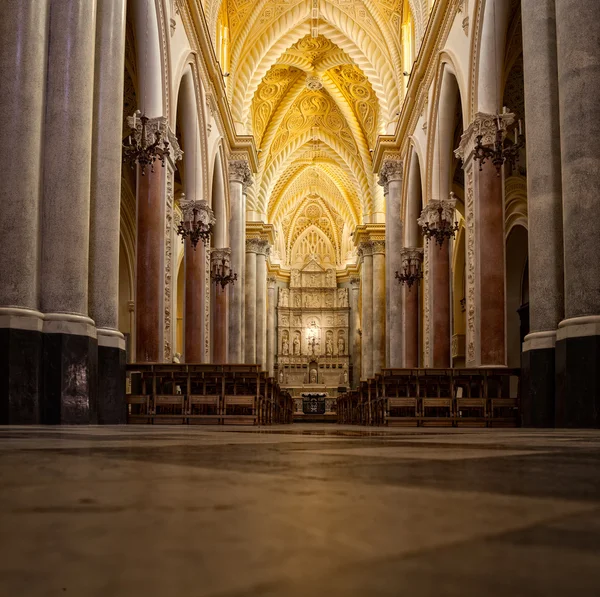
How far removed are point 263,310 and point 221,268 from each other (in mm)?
11470

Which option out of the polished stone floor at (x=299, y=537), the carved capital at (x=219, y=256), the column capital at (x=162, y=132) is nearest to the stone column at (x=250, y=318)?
the carved capital at (x=219, y=256)

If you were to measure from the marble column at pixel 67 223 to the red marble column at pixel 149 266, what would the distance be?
452 centimetres

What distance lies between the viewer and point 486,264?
12.6 m

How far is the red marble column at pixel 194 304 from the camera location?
16.9m

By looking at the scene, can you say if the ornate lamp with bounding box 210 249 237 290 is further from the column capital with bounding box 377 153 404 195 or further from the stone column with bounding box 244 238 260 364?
the stone column with bounding box 244 238 260 364

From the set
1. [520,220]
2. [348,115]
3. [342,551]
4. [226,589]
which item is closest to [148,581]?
[226,589]

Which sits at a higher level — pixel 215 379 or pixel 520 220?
pixel 520 220

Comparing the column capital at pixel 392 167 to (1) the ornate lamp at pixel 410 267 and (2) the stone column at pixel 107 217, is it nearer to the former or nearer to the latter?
(1) the ornate lamp at pixel 410 267

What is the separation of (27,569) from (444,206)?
16.8 metres

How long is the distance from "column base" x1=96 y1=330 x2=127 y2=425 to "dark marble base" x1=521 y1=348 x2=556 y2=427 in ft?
15.7

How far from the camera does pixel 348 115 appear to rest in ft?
99.6

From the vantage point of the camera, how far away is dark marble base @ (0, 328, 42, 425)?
671 centimetres

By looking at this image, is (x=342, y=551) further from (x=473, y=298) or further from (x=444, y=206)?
(x=444, y=206)

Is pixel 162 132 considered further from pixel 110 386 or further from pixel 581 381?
pixel 581 381
